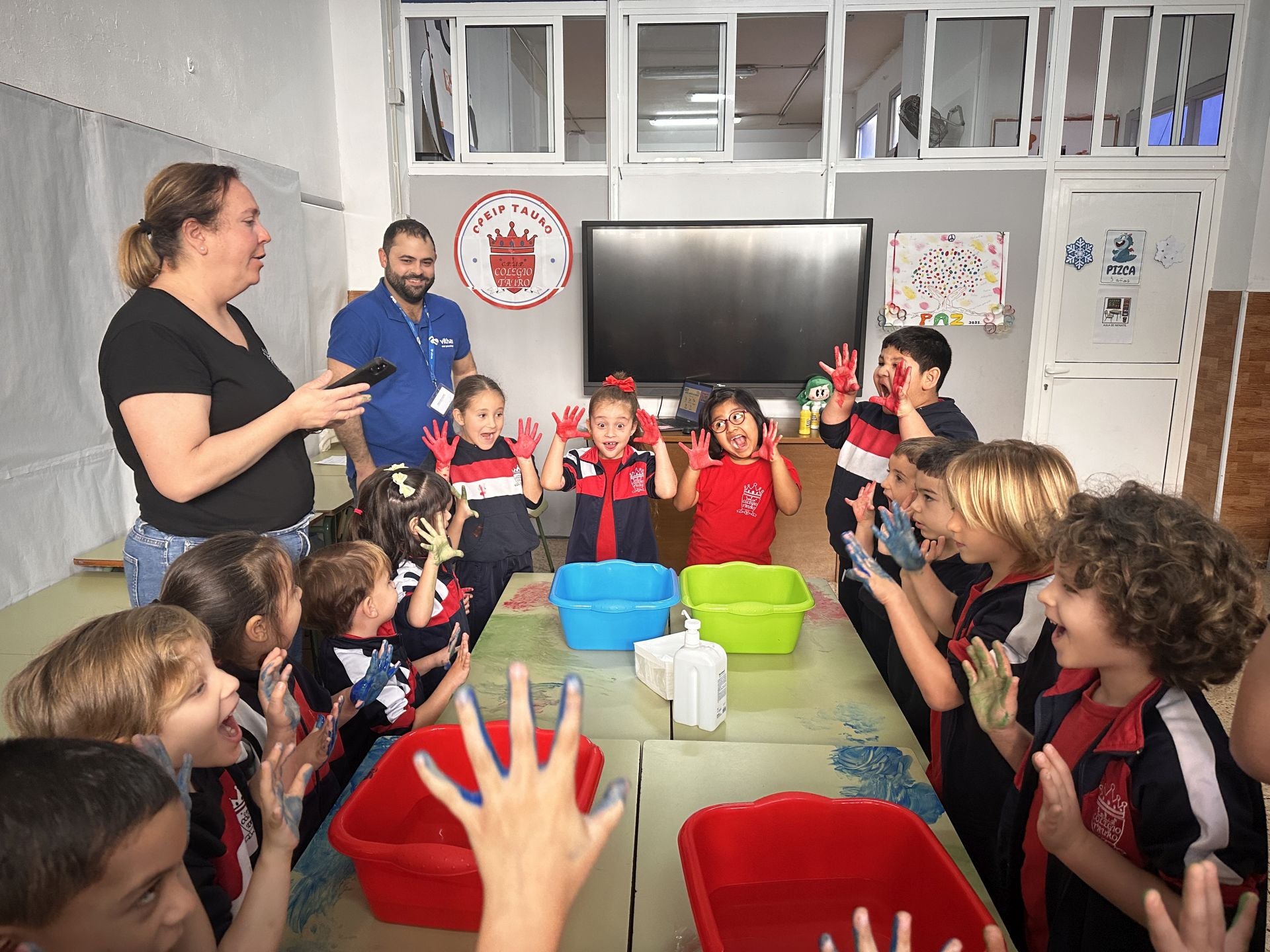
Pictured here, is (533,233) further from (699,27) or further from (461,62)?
(699,27)

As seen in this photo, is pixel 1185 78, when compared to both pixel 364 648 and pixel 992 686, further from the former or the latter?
pixel 364 648

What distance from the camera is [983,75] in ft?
12.8

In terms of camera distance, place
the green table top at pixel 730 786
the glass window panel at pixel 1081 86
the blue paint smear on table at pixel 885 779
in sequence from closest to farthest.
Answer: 1. the green table top at pixel 730 786
2. the blue paint smear on table at pixel 885 779
3. the glass window panel at pixel 1081 86

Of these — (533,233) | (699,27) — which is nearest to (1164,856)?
(533,233)

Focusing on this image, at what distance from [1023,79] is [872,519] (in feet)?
9.94

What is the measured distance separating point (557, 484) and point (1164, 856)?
1.82 metres

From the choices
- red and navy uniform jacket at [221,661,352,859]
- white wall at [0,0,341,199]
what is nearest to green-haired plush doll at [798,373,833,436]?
white wall at [0,0,341,199]

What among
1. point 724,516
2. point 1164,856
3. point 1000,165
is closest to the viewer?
point 1164,856

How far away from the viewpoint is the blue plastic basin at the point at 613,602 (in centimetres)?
158

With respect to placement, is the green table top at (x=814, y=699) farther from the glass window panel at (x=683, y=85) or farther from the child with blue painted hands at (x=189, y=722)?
the glass window panel at (x=683, y=85)

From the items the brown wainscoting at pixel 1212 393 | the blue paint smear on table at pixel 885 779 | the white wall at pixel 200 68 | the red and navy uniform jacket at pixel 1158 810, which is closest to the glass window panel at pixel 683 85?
the white wall at pixel 200 68

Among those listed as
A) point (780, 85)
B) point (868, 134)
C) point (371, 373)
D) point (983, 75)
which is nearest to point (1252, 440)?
point (983, 75)

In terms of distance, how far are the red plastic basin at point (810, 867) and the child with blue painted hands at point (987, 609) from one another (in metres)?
0.35

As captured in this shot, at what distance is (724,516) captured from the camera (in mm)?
2424
